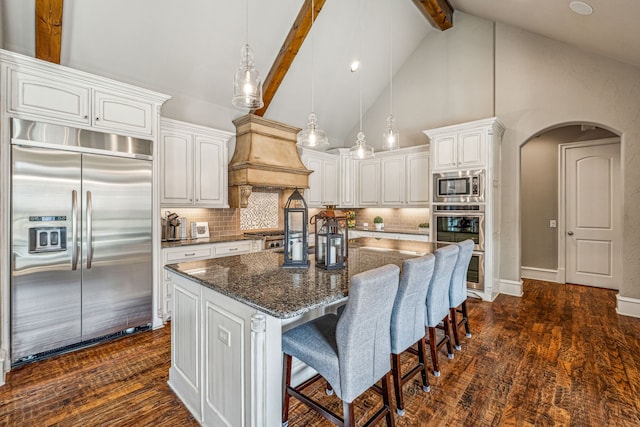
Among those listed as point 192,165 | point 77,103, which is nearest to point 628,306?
point 192,165

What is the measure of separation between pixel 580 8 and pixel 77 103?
491cm

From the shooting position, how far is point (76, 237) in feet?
9.37

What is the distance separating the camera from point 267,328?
4.82 feet

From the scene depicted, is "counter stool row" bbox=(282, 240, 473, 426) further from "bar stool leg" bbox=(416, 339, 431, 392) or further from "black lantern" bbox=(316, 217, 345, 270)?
"black lantern" bbox=(316, 217, 345, 270)

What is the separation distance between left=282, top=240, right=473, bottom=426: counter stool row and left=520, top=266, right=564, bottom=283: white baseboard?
4595 millimetres

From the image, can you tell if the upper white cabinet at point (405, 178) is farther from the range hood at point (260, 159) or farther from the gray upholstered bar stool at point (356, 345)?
the gray upholstered bar stool at point (356, 345)

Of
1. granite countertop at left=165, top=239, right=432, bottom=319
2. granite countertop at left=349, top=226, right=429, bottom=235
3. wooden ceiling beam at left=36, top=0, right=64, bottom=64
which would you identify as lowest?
granite countertop at left=165, top=239, right=432, bottom=319

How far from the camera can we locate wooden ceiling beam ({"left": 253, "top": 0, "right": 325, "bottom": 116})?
4.10 m

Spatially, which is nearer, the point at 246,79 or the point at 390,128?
the point at 246,79

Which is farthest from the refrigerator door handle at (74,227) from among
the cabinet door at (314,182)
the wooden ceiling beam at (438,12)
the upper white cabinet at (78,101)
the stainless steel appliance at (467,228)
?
the wooden ceiling beam at (438,12)

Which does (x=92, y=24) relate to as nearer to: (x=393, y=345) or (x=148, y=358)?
(x=148, y=358)

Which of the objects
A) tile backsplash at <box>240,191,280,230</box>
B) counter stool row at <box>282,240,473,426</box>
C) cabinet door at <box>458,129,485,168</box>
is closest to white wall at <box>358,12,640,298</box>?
cabinet door at <box>458,129,485,168</box>

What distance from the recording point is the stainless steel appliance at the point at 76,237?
8.60ft

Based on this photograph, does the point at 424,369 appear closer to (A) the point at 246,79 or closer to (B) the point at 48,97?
(A) the point at 246,79
